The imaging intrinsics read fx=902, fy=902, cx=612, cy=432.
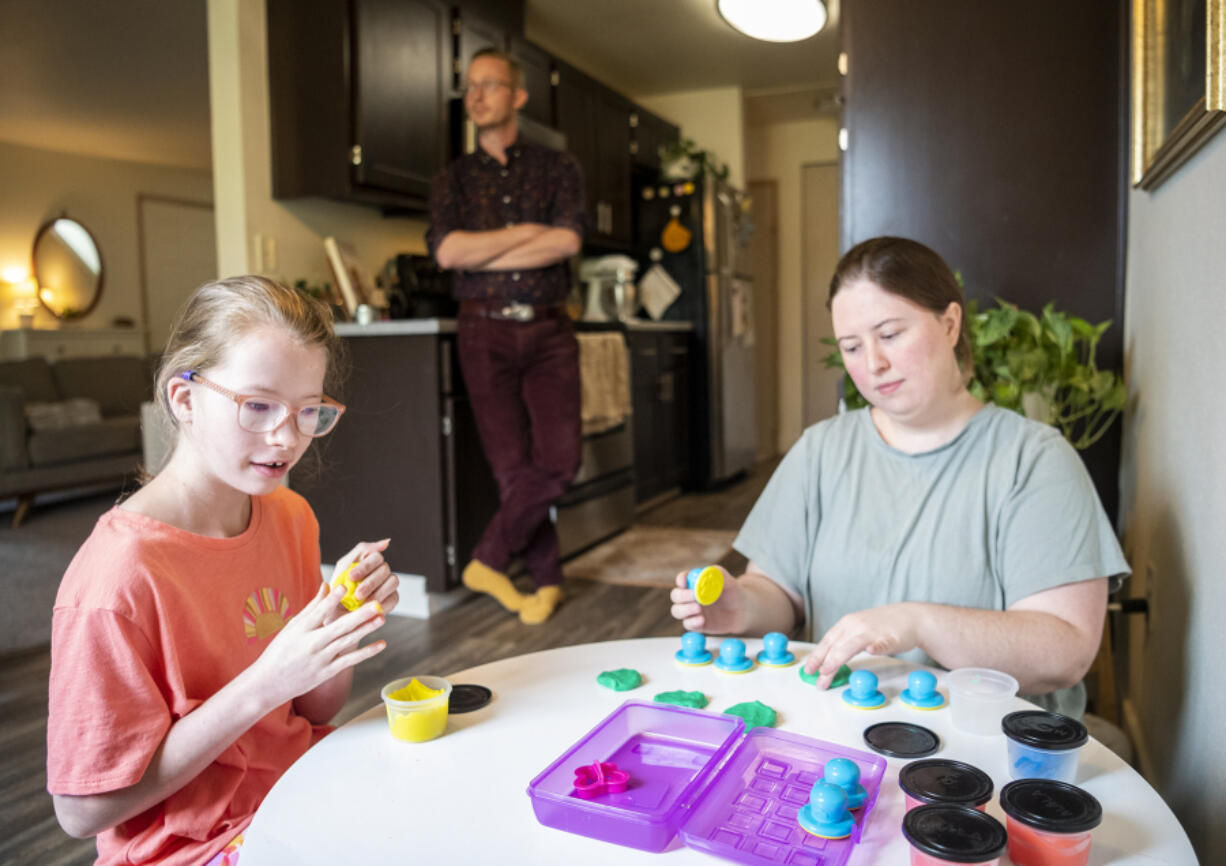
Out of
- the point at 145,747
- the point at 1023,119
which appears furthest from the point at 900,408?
the point at 1023,119

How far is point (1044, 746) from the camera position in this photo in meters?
0.70

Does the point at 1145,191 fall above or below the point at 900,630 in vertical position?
above

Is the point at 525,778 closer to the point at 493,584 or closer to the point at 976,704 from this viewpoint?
the point at 976,704

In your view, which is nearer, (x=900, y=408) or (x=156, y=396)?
(x=156, y=396)

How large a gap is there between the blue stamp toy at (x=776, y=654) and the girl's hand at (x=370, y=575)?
411 millimetres

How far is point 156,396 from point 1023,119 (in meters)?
1.99

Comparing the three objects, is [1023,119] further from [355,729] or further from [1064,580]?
[355,729]

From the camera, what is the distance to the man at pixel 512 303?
9.16ft

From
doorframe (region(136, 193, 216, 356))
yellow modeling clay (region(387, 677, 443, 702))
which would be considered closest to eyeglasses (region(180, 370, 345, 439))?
yellow modeling clay (region(387, 677, 443, 702))

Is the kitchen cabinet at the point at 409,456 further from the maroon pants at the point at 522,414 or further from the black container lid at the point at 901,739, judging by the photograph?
the black container lid at the point at 901,739

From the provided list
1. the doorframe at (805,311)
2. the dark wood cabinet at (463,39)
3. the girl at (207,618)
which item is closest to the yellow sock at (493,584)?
the girl at (207,618)

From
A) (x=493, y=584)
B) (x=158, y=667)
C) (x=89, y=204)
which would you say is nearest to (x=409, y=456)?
(x=493, y=584)

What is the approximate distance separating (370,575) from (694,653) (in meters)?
0.37

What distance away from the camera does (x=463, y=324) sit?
2.87 metres
